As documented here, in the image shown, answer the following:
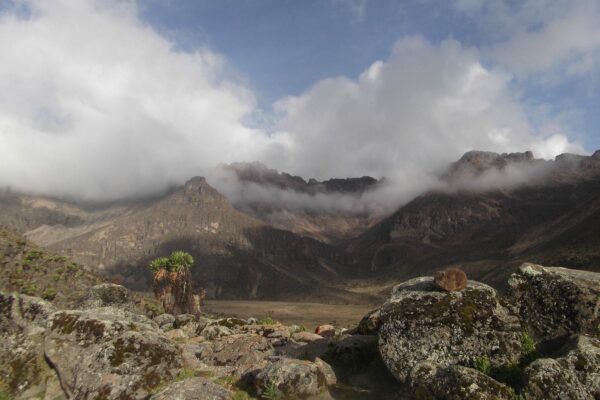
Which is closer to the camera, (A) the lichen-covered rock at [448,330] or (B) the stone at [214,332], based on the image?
(A) the lichen-covered rock at [448,330]

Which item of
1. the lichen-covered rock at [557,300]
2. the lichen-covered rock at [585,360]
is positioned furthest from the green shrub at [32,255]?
the lichen-covered rock at [585,360]

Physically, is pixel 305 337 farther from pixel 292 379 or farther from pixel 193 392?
pixel 193 392

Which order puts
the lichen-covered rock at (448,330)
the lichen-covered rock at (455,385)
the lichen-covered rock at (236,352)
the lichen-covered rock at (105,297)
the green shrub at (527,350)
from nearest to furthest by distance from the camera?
1. the lichen-covered rock at (455,385)
2. the green shrub at (527,350)
3. the lichen-covered rock at (448,330)
4. the lichen-covered rock at (236,352)
5. the lichen-covered rock at (105,297)

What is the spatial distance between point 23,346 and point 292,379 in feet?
33.5

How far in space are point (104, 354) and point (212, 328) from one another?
19197mm

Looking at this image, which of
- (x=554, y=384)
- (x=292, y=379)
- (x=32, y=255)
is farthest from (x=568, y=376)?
(x=32, y=255)

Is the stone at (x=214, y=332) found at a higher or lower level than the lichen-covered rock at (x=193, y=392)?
lower

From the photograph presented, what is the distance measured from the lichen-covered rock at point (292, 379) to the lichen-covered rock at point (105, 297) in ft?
69.2

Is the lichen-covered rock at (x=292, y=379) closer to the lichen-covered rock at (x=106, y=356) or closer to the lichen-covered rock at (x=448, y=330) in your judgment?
the lichen-covered rock at (x=448, y=330)

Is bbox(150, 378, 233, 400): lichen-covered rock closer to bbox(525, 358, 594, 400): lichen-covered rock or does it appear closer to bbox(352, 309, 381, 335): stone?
bbox(525, 358, 594, 400): lichen-covered rock

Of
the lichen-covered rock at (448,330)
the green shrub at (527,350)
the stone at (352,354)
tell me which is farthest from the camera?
the stone at (352,354)

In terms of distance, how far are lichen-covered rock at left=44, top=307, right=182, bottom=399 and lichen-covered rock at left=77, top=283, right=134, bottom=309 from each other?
1539 centimetres

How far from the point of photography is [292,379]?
48.6 feet

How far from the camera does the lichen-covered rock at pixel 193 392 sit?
41.7ft
